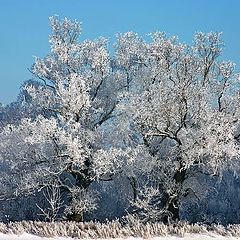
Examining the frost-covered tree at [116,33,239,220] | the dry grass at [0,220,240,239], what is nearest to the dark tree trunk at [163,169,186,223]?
the frost-covered tree at [116,33,239,220]

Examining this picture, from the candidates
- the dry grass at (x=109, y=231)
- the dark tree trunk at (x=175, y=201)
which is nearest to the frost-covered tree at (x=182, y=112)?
the dark tree trunk at (x=175, y=201)

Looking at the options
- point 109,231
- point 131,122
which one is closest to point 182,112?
point 131,122

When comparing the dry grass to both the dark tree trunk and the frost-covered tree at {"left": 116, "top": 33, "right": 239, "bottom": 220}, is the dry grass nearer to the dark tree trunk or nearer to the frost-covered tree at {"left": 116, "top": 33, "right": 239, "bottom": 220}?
the frost-covered tree at {"left": 116, "top": 33, "right": 239, "bottom": 220}

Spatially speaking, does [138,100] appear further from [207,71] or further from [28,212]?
[28,212]

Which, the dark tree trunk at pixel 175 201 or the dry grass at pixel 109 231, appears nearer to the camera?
the dry grass at pixel 109 231

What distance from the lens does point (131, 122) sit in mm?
28156

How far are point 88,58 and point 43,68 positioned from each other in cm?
290

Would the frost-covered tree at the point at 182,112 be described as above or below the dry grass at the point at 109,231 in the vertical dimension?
above

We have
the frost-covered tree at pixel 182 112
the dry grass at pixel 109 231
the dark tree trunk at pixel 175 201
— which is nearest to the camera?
the dry grass at pixel 109 231

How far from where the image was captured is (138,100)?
26.8 metres

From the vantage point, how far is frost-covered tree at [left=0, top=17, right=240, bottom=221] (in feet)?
86.0

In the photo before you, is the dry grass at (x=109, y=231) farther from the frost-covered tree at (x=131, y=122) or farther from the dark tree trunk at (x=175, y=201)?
the dark tree trunk at (x=175, y=201)

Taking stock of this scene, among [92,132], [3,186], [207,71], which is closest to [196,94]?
[207,71]

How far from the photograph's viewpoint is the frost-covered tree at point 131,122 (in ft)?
86.0
